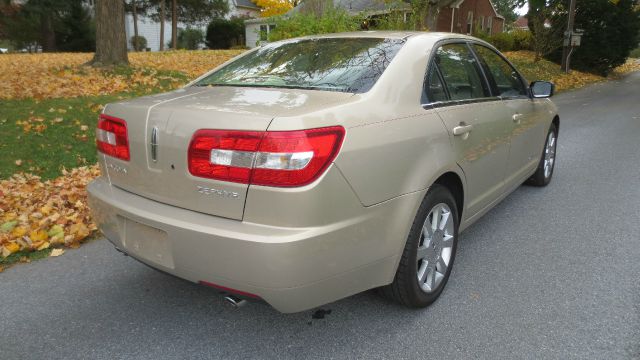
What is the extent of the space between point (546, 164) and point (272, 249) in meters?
4.12

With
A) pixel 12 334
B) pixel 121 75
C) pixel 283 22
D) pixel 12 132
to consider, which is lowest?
pixel 12 334

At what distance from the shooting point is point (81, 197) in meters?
4.70

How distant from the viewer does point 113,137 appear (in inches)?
101

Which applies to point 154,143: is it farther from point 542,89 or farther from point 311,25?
point 311,25

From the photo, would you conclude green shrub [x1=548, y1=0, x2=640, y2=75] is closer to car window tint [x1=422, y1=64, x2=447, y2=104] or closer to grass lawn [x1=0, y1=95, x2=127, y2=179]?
grass lawn [x1=0, y1=95, x2=127, y2=179]

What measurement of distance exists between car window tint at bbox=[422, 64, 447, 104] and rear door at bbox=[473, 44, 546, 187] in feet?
2.77

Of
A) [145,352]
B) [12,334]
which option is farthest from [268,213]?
[12,334]

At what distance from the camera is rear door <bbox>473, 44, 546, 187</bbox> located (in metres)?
3.72

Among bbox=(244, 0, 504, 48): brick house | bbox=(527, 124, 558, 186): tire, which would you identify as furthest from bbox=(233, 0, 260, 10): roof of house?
bbox=(527, 124, 558, 186): tire

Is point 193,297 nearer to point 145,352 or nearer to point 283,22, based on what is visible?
point 145,352

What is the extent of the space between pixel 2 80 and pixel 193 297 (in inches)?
345

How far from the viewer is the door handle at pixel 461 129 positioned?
2.88m

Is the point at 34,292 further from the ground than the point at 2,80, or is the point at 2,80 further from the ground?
the point at 2,80

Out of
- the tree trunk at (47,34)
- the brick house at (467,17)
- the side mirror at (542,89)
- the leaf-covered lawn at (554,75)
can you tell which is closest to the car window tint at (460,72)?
the side mirror at (542,89)
